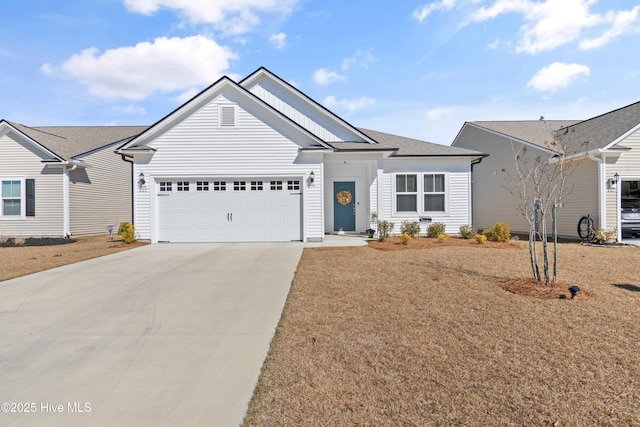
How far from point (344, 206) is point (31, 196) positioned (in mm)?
14602

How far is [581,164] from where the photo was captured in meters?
14.4

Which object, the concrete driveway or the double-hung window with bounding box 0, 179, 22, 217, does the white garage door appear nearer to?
the concrete driveway

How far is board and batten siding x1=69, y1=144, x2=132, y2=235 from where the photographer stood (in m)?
17.8

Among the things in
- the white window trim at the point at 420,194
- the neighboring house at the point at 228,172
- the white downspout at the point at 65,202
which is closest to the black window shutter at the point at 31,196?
the white downspout at the point at 65,202

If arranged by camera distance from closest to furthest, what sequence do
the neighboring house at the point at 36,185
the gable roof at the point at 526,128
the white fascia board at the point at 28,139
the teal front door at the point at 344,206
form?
the teal front door at the point at 344,206, the white fascia board at the point at 28,139, the neighboring house at the point at 36,185, the gable roof at the point at 526,128

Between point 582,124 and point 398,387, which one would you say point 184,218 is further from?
point 582,124

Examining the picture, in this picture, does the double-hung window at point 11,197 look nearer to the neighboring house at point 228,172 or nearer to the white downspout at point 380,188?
the neighboring house at point 228,172

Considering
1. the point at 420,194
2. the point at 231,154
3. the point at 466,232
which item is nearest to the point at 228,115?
the point at 231,154

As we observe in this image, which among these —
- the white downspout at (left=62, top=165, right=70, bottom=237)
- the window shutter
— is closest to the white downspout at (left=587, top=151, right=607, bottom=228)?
the window shutter

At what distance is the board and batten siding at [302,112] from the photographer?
15977 millimetres

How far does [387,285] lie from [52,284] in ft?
21.6

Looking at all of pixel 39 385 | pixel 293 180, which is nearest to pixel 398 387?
pixel 39 385

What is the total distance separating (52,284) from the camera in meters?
7.21

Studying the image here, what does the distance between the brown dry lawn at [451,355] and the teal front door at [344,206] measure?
9.08m
